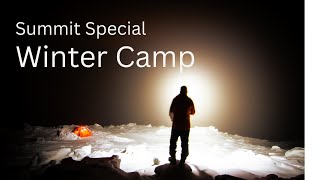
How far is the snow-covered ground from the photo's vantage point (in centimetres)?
759

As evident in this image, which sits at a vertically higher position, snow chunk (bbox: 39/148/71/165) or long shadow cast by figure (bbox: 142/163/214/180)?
snow chunk (bbox: 39/148/71/165)

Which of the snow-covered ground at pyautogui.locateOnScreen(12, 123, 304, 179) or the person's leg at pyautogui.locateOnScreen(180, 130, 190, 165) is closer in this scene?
the person's leg at pyautogui.locateOnScreen(180, 130, 190, 165)

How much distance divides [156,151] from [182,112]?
96.4 inches

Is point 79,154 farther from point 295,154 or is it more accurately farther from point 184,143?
point 295,154

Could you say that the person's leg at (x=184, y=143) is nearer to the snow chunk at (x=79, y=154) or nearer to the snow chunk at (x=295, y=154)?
the snow chunk at (x=79, y=154)

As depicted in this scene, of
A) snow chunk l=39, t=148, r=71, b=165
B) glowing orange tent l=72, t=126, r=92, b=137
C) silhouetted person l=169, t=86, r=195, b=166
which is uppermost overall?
silhouetted person l=169, t=86, r=195, b=166

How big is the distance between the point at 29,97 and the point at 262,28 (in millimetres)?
9156

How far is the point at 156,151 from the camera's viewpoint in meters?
9.13

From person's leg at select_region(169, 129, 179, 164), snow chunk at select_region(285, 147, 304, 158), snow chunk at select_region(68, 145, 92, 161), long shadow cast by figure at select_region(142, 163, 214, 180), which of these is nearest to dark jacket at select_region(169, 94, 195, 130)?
person's leg at select_region(169, 129, 179, 164)

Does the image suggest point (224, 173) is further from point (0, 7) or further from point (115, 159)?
point (0, 7)

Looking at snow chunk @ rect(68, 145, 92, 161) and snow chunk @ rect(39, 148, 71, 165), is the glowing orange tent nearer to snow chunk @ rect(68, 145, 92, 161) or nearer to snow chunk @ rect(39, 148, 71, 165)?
snow chunk @ rect(39, 148, 71, 165)

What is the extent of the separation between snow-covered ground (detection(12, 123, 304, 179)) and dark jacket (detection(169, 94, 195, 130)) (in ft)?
3.12

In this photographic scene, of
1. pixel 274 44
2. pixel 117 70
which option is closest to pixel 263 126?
pixel 274 44

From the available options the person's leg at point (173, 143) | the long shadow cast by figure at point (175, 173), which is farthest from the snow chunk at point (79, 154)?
the person's leg at point (173, 143)
